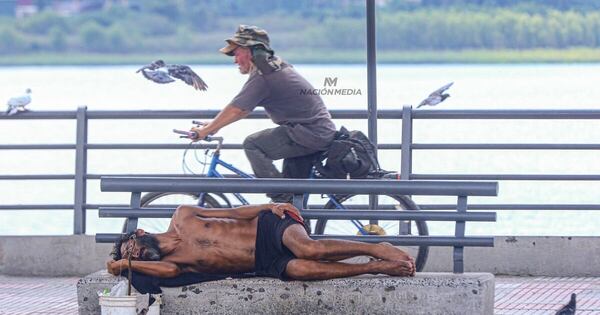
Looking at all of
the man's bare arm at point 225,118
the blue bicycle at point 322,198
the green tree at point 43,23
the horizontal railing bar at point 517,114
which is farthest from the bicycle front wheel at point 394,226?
the green tree at point 43,23

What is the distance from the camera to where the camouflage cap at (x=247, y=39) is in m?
9.41

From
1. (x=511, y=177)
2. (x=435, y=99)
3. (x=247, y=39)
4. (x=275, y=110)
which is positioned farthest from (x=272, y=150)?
(x=511, y=177)

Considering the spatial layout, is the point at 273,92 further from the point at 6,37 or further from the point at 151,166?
the point at 6,37

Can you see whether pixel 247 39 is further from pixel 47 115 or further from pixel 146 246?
pixel 146 246

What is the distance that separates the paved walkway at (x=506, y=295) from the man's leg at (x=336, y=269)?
1.31 m

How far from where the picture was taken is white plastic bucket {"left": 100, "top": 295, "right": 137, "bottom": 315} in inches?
281

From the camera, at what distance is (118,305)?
7.14 metres

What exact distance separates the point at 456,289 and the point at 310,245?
2.93 ft

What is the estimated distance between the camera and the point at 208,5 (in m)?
37.6

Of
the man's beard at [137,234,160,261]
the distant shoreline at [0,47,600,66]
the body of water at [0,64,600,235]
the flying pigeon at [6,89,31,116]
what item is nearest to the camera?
the man's beard at [137,234,160,261]

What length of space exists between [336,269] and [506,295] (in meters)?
2.19

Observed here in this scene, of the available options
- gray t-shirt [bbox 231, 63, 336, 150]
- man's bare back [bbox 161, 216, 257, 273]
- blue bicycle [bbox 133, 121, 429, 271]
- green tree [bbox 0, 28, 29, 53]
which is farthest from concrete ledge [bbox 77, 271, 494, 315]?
green tree [bbox 0, 28, 29, 53]

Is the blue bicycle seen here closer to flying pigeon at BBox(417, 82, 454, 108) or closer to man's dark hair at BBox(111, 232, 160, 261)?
flying pigeon at BBox(417, 82, 454, 108)

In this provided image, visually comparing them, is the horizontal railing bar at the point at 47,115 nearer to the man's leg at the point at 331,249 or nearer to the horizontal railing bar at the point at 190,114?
the horizontal railing bar at the point at 190,114
